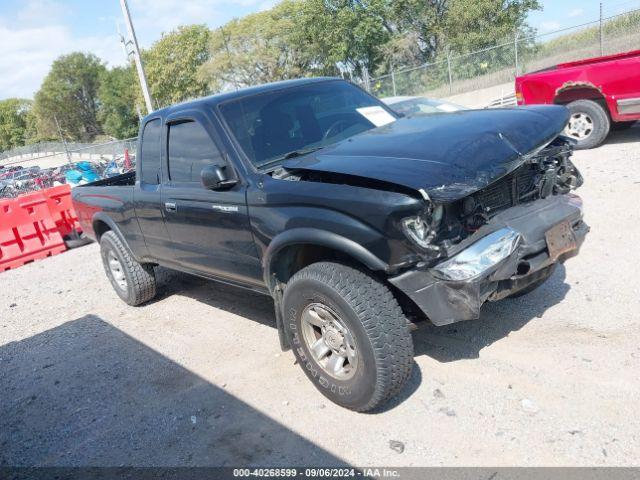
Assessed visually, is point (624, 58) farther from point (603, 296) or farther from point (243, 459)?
point (243, 459)

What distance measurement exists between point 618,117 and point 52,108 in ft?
335

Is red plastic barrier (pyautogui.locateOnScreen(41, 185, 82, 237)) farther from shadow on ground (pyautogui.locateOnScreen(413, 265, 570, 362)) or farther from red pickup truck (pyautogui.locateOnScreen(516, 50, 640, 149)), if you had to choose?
red pickup truck (pyautogui.locateOnScreen(516, 50, 640, 149))

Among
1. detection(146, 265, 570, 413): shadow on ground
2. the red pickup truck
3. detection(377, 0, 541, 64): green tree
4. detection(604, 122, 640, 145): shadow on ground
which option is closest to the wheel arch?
the red pickup truck

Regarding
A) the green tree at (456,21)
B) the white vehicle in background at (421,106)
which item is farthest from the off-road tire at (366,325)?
the green tree at (456,21)

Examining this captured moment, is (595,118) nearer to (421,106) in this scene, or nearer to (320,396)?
(421,106)

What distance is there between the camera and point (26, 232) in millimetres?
9281

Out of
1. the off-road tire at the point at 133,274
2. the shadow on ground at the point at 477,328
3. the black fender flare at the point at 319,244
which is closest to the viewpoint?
the black fender flare at the point at 319,244

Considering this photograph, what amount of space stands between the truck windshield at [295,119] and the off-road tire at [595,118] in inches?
221

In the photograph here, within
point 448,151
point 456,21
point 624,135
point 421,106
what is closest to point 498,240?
point 448,151

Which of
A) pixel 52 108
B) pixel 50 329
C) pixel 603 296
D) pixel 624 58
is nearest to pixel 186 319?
pixel 50 329

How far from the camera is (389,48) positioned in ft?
157

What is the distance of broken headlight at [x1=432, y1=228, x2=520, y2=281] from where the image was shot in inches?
111

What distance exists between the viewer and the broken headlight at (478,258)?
283 cm

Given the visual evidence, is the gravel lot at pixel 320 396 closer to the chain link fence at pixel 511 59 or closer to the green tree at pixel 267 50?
the chain link fence at pixel 511 59
